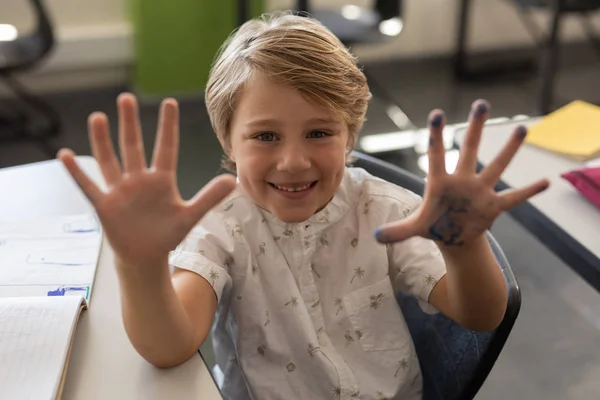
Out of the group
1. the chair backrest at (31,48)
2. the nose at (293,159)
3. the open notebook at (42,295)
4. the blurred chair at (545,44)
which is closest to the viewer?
the open notebook at (42,295)

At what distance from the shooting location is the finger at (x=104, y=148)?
2.24ft

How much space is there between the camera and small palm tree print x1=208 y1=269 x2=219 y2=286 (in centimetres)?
93

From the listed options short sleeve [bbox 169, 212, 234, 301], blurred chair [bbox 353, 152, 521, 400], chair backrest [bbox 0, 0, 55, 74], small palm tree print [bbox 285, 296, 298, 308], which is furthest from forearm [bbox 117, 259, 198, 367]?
chair backrest [bbox 0, 0, 55, 74]

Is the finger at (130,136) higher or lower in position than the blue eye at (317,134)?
higher

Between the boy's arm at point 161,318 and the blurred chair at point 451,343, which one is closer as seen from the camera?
the boy's arm at point 161,318

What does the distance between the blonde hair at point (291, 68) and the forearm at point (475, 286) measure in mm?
270

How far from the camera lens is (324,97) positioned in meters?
0.94

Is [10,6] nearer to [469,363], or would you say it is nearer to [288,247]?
[288,247]

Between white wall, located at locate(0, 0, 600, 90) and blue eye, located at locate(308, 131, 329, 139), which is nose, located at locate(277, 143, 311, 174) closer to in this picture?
blue eye, located at locate(308, 131, 329, 139)

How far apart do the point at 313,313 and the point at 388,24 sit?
200cm

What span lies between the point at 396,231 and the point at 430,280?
0.28 m

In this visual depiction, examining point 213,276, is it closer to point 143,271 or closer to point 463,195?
point 143,271

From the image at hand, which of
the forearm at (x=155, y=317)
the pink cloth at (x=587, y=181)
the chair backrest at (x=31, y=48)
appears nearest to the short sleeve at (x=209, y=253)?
the forearm at (x=155, y=317)

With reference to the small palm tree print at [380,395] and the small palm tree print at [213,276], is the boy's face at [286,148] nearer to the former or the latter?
the small palm tree print at [213,276]
